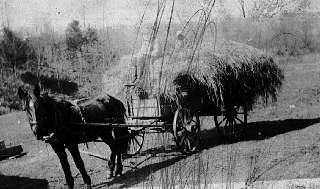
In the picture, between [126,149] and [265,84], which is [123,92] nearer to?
[126,149]

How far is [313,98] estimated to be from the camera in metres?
15.9

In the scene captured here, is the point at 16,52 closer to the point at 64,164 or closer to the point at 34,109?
the point at 64,164

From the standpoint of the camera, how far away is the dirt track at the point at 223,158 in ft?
12.1

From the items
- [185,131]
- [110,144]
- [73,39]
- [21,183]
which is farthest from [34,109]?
[73,39]

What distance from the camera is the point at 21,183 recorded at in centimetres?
908

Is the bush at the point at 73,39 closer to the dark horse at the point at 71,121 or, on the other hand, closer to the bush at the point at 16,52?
the bush at the point at 16,52

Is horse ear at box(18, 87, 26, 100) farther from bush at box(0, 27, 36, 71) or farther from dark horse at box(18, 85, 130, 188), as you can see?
bush at box(0, 27, 36, 71)

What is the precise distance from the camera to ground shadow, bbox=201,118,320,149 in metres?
10.2

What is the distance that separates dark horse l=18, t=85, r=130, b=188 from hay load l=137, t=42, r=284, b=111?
975 millimetres

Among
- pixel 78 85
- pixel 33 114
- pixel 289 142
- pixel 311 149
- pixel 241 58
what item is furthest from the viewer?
pixel 78 85

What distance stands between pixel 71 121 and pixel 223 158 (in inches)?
131

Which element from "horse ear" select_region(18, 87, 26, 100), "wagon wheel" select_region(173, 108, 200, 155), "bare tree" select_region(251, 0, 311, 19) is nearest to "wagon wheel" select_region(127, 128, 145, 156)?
"wagon wheel" select_region(173, 108, 200, 155)

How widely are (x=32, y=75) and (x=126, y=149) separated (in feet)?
81.8

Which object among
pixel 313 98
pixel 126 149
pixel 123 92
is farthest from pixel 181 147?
pixel 313 98
